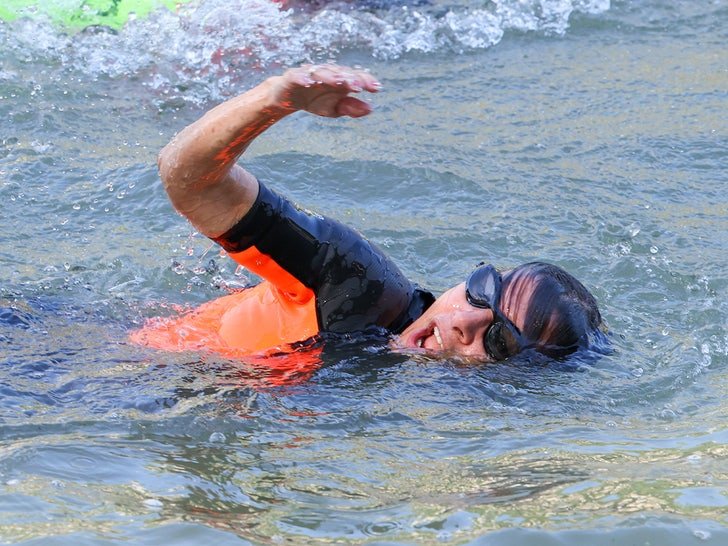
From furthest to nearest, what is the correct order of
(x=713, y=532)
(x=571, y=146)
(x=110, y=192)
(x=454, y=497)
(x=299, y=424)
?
(x=571, y=146)
(x=110, y=192)
(x=299, y=424)
(x=454, y=497)
(x=713, y=532)

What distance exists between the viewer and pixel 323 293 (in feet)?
11.9

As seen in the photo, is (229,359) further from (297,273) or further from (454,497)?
(454,497)

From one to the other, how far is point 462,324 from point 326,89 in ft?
3.56

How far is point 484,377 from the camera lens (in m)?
3.68

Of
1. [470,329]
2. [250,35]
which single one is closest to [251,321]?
[470,329]

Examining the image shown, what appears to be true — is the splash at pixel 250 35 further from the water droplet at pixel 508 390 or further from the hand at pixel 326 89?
the hand at pixel 326 89

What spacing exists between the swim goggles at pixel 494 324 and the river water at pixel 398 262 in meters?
0.06

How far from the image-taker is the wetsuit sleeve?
136 inches

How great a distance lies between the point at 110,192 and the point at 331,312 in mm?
2464

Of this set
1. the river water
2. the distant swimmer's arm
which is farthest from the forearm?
the river water

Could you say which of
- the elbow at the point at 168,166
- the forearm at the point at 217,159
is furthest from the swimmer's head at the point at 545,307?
the elbow at the point at 168,166

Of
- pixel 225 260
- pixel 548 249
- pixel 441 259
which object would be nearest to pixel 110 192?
pixel 225 260

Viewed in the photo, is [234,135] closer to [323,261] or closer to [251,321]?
[323,261]

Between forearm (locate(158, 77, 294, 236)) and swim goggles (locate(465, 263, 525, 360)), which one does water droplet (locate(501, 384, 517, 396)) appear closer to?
swim goggles (locate(465, 263, 525, 360))
